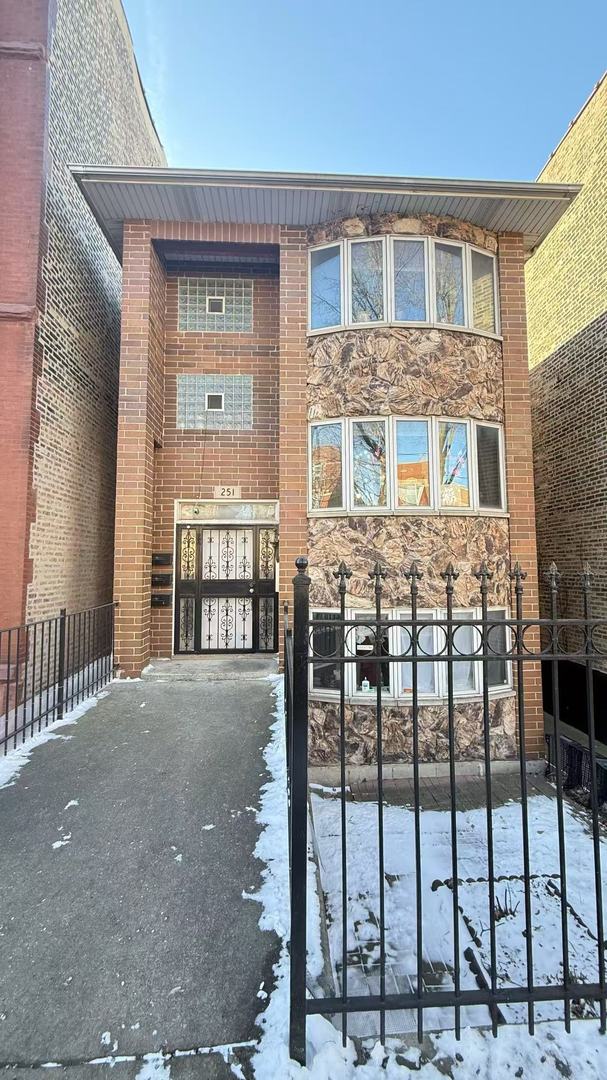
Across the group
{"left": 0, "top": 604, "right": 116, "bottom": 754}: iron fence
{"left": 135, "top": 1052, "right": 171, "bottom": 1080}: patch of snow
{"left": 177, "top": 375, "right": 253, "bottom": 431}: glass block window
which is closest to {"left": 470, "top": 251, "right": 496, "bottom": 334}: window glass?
{"left": 177, "top": 375, "right": 253, "bottom": 431}: glass block window

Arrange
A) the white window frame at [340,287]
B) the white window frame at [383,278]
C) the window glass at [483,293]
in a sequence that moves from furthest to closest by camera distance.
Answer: the window glass at [483,293] < the white window frame at [340,287] < the white window frame at [383,278]

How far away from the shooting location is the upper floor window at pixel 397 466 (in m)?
6.54

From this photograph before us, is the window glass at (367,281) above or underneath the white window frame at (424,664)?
above

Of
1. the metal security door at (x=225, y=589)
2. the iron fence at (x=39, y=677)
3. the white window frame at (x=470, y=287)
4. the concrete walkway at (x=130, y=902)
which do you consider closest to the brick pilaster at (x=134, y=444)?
the iron fence at (x=39, y=677)

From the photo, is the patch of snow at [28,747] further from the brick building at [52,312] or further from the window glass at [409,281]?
the window glass at [409,281]

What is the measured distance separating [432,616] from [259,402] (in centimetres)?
456

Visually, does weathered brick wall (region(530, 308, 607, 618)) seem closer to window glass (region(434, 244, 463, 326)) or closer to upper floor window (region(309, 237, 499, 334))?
upper floor window (region(309, 237, 499, 334))

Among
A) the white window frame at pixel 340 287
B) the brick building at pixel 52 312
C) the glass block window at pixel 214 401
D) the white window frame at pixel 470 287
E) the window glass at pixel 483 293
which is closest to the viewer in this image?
the brick building at pixel 52 312

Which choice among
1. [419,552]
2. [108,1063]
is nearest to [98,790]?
[108,1063]

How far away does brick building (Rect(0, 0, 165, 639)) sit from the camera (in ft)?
20.1

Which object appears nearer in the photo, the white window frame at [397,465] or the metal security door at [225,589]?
the white window frame at [397,465]

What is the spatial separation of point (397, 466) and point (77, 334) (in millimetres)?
5819

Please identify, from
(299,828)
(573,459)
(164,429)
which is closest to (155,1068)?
(299,828)

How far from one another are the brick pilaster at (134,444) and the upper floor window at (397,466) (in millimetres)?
2632
